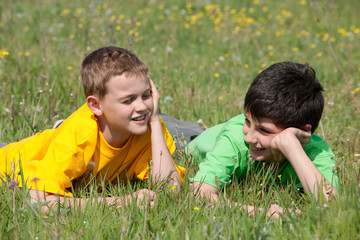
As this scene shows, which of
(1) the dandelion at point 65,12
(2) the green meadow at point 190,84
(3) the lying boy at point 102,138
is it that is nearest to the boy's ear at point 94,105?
(3) the lying boy at point 102,138

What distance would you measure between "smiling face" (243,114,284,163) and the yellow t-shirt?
0.49 m

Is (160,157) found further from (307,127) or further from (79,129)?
(307,127)

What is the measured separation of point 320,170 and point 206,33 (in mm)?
4535

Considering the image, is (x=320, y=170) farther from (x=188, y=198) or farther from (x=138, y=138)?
(x=138, y=138)

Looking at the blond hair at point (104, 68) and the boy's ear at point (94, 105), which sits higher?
the blond hair at point (104, 68)

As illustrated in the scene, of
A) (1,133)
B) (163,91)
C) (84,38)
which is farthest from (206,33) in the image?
(1,133)

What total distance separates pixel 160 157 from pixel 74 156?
52 cm

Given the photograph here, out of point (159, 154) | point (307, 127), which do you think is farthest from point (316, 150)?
point (159, 154)

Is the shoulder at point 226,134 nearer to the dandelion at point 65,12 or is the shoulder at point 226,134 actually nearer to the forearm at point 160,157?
the forearm at point 160,157

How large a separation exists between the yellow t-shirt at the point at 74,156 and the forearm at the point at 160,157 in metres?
0.12

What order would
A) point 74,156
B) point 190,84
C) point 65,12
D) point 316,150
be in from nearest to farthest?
point 74,156
point 316,150
point 190,84
point 65,12

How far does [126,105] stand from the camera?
118 inches

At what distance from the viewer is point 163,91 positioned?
16.2 feet

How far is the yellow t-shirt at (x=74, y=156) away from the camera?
2867 mm
